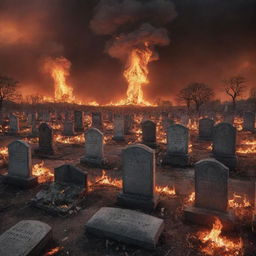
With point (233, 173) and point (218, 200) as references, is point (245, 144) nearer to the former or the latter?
point (233, 173)

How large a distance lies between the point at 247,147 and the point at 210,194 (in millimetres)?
11141

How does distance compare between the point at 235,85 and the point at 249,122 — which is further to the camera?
the point at 235,85

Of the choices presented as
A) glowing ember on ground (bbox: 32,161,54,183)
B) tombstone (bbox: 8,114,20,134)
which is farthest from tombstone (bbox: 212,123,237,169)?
tombstone (bbox: 8,114,20,134)

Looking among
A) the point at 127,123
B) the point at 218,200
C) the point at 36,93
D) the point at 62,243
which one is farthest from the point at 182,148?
the point at 36,93

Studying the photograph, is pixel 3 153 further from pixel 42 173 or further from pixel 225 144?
pixel 225 144

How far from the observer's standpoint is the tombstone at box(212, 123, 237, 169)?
10594mm

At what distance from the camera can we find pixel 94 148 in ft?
37.6

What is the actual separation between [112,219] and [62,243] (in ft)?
4.03

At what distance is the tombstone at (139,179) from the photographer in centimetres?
665

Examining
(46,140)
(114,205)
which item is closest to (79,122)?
(46,140)

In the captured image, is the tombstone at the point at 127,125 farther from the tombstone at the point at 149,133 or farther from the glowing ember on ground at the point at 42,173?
the glowing ember on ground at the point at 42,173

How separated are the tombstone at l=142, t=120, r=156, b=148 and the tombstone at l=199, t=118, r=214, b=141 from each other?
5250 millimetres

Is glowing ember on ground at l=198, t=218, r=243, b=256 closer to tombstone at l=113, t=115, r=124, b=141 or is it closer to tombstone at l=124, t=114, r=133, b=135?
tombstone at l=113, t=115, r=124, b=141

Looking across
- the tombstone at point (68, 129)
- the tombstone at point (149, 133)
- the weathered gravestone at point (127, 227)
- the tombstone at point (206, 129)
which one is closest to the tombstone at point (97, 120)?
the tombstone at point (68, 129)
